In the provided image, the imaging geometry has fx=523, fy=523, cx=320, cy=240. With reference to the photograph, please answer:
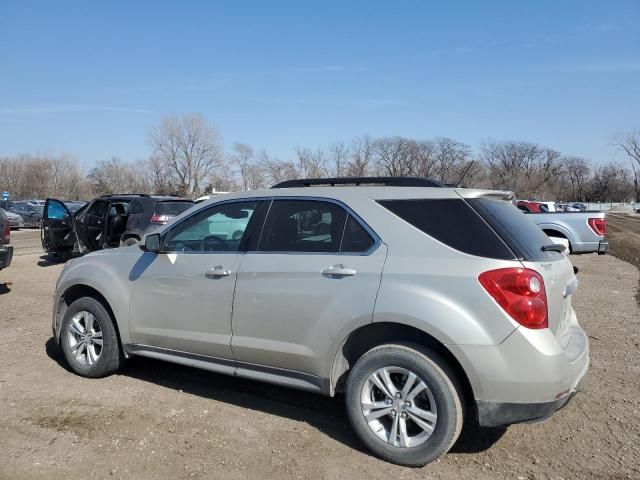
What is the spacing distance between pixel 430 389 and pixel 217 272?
1.81 m

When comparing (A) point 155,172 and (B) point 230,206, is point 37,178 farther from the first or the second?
(B) point 230,206

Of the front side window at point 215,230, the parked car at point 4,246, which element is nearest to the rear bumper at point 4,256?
the parked car at point 4,246

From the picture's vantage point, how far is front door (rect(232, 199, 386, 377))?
347cm

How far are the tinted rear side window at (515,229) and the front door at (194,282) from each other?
1705 mm

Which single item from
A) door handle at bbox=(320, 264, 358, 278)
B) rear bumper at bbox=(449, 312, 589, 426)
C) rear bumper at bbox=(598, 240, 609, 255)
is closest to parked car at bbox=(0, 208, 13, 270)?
door handle at bbox=(320, 264, 358, 278)

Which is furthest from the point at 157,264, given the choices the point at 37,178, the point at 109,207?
the point at 37,178

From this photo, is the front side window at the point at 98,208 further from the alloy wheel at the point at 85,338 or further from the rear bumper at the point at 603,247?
the rear bumper at the point at 603,247

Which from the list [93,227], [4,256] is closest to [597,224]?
[93,227]

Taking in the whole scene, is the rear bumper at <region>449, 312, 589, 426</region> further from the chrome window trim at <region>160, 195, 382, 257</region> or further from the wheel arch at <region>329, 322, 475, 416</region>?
the chrome window trim at <region>160, 195, 382, 257</region>

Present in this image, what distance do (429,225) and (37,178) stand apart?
94109 mm

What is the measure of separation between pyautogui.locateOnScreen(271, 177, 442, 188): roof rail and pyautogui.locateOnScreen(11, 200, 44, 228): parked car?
3138 cm

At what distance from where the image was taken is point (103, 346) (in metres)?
4.67

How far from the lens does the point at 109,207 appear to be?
11.7 m

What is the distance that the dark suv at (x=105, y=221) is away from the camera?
37.7 feet
